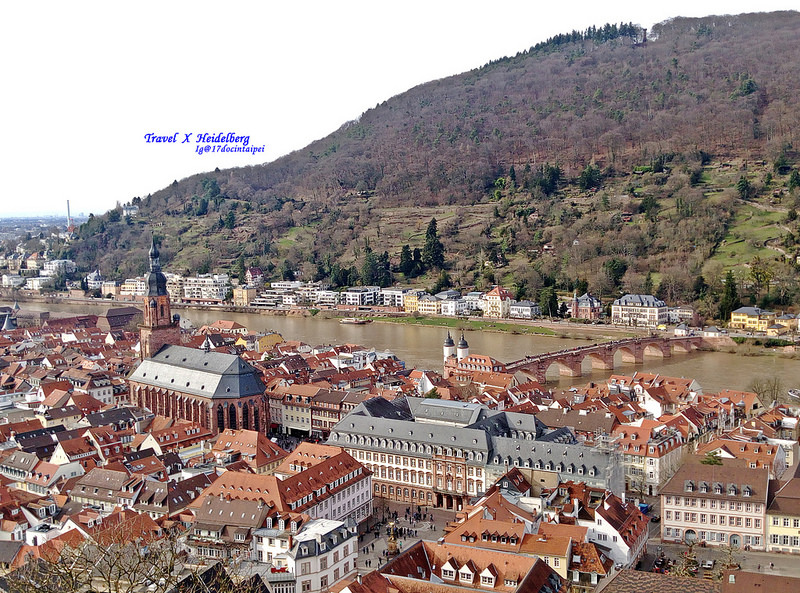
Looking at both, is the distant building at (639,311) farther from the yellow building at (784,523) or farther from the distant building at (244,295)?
the yellow building at (784,523)

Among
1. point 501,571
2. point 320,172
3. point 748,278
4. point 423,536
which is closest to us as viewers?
point 501,571

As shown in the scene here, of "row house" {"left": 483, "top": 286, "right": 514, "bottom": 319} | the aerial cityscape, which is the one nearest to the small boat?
the aerial cityscape

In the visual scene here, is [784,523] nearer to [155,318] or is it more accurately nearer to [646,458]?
[646,458]

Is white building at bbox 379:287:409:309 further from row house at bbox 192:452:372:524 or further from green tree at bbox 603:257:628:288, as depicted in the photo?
row house at bbox 192:452:372:524

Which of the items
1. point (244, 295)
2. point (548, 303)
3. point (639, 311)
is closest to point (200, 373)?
point (548, 303)

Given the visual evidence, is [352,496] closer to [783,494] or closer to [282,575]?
[282,575]

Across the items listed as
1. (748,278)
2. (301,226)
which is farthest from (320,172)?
(748,278)
